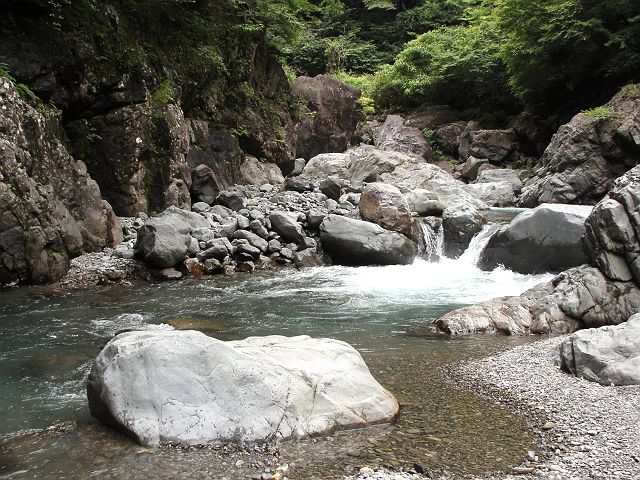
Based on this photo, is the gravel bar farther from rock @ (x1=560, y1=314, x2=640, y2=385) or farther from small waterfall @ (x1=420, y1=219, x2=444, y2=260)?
small waterfall @ (x1=420, y1=219, x2=444, y2=260)

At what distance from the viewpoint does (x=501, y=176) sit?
23.2 meters

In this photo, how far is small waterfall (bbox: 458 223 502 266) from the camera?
1372cm

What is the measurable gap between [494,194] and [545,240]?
34.0 ft

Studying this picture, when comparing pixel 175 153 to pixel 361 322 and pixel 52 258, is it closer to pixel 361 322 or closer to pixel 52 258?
pixel 52 258

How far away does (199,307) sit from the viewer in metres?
9.52

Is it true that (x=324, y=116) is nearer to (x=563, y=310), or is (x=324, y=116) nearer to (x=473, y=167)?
(x=473, y=167)

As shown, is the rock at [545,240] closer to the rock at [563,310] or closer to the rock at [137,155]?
the rock at [563,310]

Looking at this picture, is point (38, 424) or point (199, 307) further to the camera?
point (199, 307)

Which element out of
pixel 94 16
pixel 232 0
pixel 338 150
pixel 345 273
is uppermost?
pixel 232 0

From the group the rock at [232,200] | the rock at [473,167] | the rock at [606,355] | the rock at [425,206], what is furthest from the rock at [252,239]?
the rock at [473,167]

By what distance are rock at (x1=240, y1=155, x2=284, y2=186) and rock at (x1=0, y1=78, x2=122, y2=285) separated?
25.5 ft

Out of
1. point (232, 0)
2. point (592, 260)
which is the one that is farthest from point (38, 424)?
point (232, 0)

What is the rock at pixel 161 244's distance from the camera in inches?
455

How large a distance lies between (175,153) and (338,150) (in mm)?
12480
